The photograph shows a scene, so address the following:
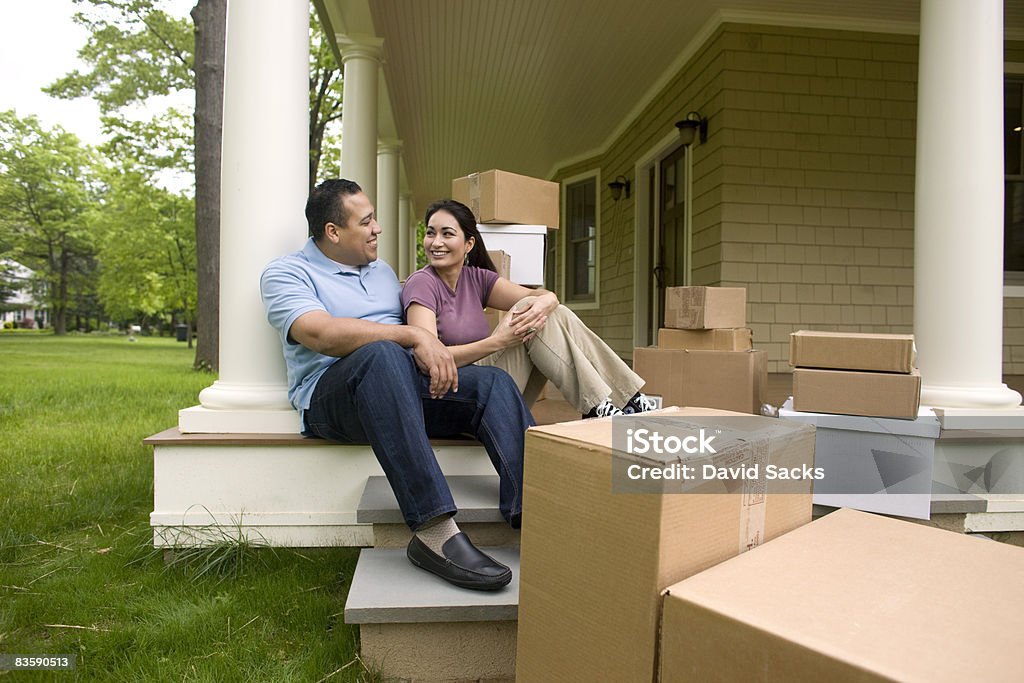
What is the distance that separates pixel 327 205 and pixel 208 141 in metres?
7.56

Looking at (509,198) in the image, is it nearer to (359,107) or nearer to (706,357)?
(706,357)

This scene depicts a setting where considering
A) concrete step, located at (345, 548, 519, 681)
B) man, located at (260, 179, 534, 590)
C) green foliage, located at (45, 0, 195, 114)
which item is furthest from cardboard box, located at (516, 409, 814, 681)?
green foliage, located at (45, 0, 195, 114)

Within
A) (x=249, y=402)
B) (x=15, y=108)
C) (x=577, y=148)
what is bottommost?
(x=249, y=402)

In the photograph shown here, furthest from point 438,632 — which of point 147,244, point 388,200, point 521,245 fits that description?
point 147,244

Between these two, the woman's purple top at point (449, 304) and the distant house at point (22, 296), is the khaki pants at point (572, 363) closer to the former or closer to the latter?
the woman's purple top at point (449, 304)

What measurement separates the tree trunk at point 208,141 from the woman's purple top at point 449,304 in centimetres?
715

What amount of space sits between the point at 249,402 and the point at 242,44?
1.20 metres

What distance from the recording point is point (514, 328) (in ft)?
7.20

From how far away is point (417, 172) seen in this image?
35.0ft

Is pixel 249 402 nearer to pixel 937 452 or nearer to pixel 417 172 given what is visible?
pixel 937 452

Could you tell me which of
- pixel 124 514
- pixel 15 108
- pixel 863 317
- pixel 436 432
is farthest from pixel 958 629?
pixel 15 108

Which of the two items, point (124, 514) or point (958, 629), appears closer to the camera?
point (958, 629)

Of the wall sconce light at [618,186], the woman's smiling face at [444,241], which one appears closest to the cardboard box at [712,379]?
the woman's smiling face at [444,241]

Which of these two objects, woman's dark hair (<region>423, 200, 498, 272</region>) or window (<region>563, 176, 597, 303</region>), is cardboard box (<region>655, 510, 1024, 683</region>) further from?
window (<region>563, 176, 597, 303</region>)
